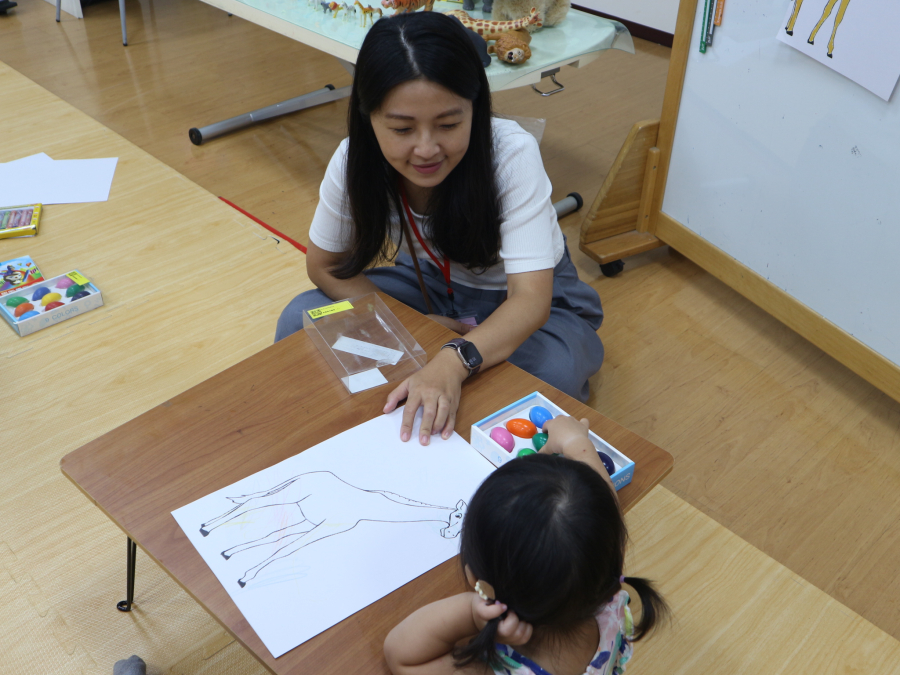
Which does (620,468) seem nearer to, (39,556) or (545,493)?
(545,493)

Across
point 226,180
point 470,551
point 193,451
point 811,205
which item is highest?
point 470,551

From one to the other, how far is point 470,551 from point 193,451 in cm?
43

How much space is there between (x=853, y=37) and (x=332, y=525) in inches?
54.0

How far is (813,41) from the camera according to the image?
157 centimetres

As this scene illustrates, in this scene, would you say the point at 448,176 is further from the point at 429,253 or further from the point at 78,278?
the point at 78,278

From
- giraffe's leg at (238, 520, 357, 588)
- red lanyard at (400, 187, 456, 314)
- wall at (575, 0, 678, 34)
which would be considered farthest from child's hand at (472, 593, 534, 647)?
wall at (575, 0, 678, 34)

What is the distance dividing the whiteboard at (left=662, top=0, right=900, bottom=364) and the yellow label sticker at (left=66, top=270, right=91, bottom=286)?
1.59 meters

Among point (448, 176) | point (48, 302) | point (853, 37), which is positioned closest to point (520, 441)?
point (448, 176)

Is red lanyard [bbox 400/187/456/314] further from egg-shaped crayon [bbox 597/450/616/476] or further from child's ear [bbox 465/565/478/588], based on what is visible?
child's ear [bbox 465/565/478/588]

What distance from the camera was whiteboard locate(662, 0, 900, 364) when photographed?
1.55 m

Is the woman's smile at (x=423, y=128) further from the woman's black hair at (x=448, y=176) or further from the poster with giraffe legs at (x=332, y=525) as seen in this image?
the poster with giraffe legs at (x=332, y=525)

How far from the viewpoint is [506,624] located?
2.09 ft

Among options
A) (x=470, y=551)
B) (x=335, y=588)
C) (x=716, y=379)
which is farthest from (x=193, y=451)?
(x=716, y=379)

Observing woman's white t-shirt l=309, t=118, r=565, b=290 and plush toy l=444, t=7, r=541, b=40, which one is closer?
woman's white t-shirt l=309, t=118, r=565, b=290
